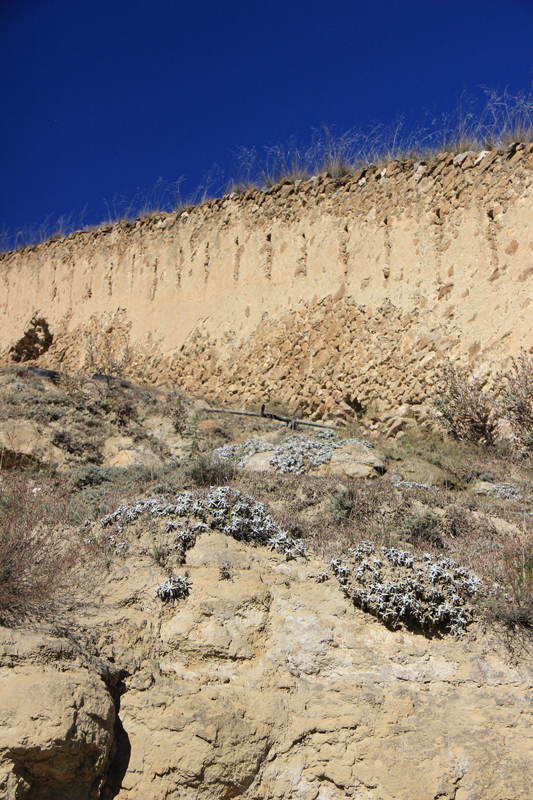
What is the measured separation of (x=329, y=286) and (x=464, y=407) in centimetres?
354

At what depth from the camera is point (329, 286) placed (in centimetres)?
983

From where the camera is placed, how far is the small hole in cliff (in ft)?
50.3

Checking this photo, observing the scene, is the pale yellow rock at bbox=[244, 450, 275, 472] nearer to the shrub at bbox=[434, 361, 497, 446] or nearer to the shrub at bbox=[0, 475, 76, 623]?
the shrub at bbox=[0, 475, 76, 623]

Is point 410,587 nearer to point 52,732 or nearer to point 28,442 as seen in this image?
point 52,732

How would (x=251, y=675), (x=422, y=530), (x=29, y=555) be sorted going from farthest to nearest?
1. (x=422, y=530)
2. (x=29, y=555)
3. (x=251, y=675)

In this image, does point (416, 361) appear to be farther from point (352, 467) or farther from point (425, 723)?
point (425, 723)

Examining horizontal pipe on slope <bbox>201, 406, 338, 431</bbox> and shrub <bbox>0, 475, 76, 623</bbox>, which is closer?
shrub <bbox>0, 475, 76, 623</bbox>

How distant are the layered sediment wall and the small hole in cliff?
1.11 metres

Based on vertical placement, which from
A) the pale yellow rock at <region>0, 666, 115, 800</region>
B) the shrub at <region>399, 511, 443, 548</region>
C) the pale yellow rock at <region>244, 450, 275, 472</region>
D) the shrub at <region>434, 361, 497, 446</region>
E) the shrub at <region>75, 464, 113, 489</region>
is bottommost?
the pale yellow rock at <region>0, 666, 115, 800</region>

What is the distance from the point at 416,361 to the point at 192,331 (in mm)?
5050

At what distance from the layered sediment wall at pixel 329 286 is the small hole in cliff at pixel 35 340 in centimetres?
111

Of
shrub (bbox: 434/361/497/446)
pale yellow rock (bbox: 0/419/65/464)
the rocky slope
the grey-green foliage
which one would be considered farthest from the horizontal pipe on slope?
the rocky slope

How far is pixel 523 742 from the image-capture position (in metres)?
2.75

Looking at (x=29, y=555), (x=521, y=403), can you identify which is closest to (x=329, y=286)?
(x=521, y=403)
